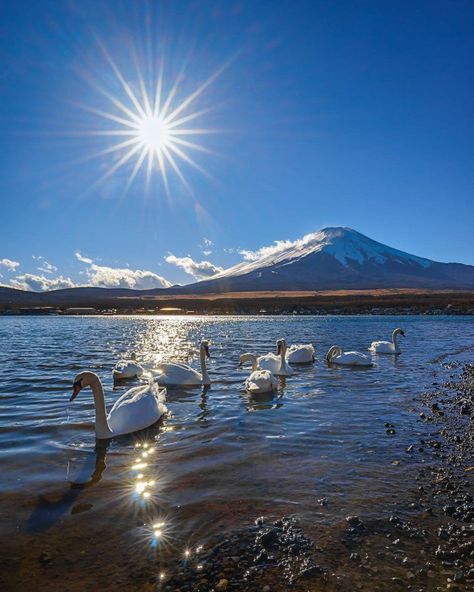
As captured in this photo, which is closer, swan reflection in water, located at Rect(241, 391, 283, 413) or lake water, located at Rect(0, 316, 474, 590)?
lake water, located at Rect(0, 316, 474, 590)

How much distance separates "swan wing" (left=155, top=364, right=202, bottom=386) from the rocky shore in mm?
8214

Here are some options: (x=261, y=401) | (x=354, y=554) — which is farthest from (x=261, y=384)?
(x=354, y=554)

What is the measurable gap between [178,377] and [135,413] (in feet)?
15.8

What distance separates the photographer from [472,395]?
39.0ft

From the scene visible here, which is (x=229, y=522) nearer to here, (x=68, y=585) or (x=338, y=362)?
(x=68, y=585)

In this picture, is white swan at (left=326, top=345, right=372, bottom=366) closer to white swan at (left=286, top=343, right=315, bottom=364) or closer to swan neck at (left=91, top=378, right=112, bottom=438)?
white swan at (left=286, top=343, right=315, bottom=364)

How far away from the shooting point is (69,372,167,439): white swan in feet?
27.1

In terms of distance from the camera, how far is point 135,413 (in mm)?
8859

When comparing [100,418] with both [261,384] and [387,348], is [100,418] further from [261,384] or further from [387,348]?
[387,348]

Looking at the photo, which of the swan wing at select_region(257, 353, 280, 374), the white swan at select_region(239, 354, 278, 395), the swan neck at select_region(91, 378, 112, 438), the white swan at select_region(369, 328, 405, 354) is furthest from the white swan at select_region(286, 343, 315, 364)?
Answer: the swan neck at select_region(91, 378, 112, 438)

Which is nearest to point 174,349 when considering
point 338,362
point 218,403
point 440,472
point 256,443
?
point 338,362

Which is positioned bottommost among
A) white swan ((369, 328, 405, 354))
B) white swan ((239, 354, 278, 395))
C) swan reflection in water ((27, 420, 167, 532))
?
white swan ((369, 328, 405, 354))

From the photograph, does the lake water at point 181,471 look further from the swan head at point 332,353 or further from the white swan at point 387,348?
the white swan at point 387,348

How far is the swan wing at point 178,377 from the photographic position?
13617mm
